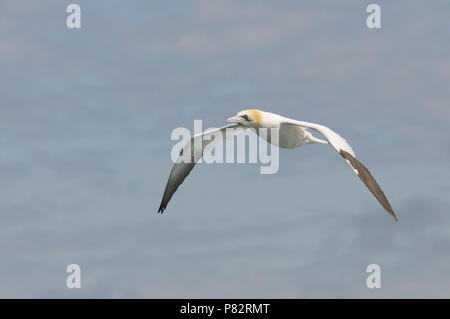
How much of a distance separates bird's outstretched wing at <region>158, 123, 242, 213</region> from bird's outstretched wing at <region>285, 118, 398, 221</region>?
4.69 meters

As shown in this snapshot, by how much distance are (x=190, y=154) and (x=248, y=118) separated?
4.59 m

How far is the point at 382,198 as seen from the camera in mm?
27094

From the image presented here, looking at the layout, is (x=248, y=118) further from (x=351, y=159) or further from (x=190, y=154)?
(x=351, y=159)

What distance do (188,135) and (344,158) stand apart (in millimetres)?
8565

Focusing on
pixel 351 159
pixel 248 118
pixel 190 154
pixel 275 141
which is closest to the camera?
pixel 351 159

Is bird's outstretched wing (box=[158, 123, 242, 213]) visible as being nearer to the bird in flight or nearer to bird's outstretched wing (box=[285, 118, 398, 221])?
the bird in flight

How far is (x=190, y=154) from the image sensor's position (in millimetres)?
35969

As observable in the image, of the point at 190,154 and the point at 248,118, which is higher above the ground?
the point at 248,118

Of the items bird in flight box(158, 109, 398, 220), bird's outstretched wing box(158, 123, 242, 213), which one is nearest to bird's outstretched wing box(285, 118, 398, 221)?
bird in flight box(158, 109, 398, 220)

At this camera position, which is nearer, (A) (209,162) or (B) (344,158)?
(B) (344,158)

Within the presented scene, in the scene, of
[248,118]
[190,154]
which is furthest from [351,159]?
[190,154]
